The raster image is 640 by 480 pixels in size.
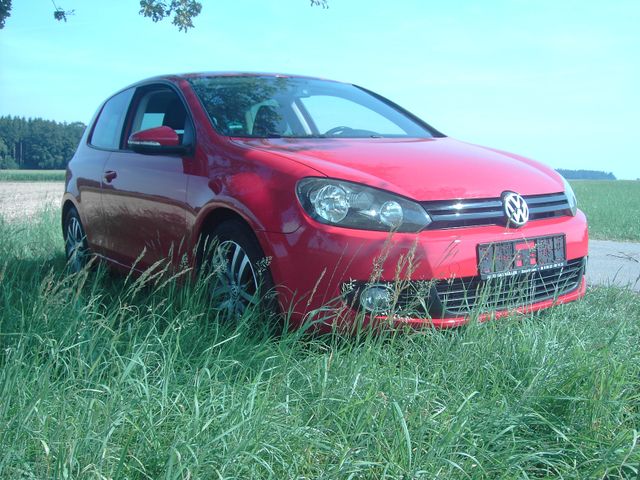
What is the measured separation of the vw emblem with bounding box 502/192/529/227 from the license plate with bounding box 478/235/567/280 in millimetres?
106

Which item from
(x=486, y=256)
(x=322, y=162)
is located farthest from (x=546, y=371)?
(x=322, y=162)

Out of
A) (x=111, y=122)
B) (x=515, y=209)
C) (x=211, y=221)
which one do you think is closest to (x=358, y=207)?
(x=515, y=209)

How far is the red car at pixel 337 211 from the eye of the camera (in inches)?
123

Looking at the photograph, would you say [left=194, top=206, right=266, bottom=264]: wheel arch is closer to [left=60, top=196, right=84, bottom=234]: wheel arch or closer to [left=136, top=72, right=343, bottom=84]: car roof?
[left=136, top=72, right=343, bottom=84]: car roof

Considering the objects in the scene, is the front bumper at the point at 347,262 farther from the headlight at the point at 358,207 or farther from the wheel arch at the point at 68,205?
the wheel arch at the point at 68,205

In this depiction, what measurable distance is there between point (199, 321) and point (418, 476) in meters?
1.56

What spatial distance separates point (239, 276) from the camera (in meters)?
3.48

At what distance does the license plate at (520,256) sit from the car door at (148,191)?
5.18 ft

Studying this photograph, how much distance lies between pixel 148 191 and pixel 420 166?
1.81 metres

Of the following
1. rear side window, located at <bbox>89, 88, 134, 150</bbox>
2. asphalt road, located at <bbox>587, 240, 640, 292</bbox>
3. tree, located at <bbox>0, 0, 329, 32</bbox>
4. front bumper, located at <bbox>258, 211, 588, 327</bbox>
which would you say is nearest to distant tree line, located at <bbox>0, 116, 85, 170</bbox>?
tree, located at <bbox>0, 0, 329, 32</bbox>

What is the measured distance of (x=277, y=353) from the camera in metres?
3.01

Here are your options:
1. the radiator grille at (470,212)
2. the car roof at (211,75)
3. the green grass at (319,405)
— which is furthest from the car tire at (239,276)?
the car roof at (211,75)

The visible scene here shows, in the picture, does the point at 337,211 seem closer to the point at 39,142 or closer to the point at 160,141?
the point at 160,141

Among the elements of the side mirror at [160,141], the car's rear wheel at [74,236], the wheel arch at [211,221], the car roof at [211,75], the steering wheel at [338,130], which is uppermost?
the car roof at [211,75]
